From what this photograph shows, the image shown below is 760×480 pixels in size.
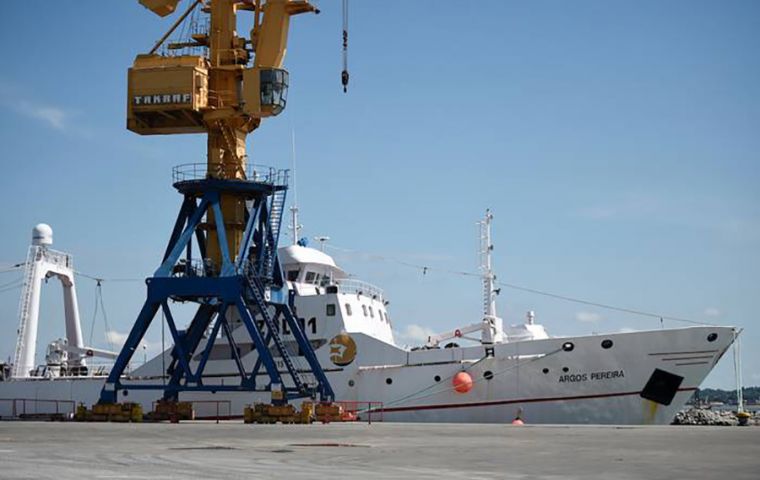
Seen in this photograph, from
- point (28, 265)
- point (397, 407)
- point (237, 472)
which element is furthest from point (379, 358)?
point (237, 472)

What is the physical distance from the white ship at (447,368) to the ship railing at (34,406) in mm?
66

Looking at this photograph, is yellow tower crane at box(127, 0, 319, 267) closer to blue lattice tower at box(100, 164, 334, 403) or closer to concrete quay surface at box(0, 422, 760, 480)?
blue lattice tower at box(100, 164, 334, 403)

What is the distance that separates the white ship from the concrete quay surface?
12.0m

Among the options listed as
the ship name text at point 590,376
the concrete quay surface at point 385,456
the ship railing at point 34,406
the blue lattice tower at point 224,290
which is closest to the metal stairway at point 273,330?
the blue lattice tower at point 224,290

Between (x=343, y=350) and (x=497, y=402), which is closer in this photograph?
(x=497, y=402)

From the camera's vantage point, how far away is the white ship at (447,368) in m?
34.0

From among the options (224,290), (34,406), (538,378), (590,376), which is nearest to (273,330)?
(224,290)

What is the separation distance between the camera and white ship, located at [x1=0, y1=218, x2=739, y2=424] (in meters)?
34.0

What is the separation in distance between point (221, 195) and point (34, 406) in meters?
14.9

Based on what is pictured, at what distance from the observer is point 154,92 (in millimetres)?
37344

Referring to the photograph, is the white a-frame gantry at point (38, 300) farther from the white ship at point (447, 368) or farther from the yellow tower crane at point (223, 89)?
the yellow tower crane at point (223, 89)

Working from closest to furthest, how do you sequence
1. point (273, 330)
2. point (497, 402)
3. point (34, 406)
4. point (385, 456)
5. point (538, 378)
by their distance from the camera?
point (385, 456) < point (538, 378) < point (273, 330) < point (497, 402) < point (34, 406)

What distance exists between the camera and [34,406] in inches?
1773

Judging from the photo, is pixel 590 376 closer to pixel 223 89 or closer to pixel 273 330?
pixel 273 330
